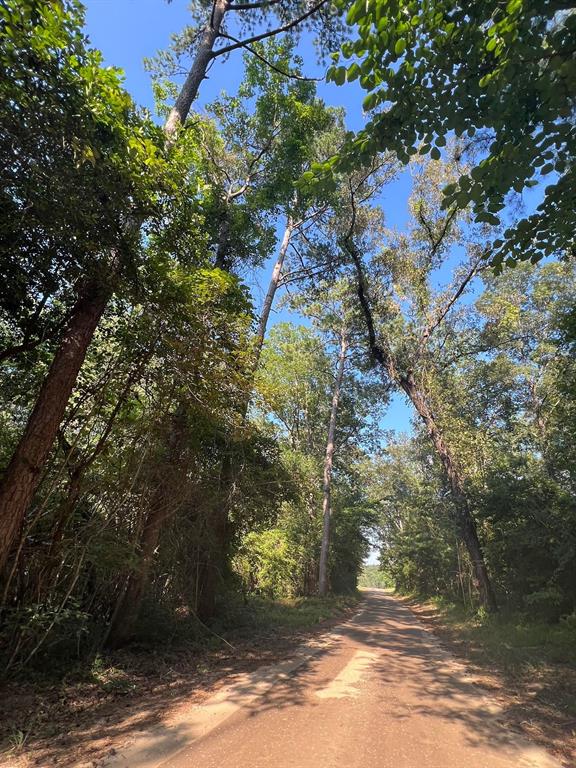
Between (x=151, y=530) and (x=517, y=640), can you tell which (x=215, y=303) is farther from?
(x=517, y=640)

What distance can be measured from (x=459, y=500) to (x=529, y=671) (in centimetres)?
694

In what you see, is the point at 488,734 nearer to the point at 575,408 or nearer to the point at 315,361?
the point at 575,408

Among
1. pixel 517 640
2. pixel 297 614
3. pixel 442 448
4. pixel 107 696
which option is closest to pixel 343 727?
pixel 107 696

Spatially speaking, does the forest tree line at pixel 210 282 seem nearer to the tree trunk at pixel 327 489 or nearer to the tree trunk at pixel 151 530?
the tree trunk at pixel 151 530

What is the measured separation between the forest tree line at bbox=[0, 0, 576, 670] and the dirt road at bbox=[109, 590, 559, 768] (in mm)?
2393

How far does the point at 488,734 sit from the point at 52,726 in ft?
13.6

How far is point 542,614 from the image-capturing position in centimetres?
1082

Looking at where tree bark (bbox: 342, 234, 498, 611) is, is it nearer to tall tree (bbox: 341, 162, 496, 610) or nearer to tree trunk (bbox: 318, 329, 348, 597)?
tall tree (bbox: 341, 162, 496, 610)

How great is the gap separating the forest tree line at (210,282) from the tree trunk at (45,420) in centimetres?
2

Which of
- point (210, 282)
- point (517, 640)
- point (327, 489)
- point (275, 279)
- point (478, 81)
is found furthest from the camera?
point (327, 489)

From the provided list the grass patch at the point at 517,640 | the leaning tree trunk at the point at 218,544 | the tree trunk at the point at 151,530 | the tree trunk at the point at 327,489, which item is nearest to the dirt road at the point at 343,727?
the grass patch at the point at 517,640

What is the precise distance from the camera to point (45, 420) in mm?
4586

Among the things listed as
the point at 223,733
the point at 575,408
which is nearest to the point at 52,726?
the point at 223,733

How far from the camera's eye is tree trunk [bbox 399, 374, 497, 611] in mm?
12688
